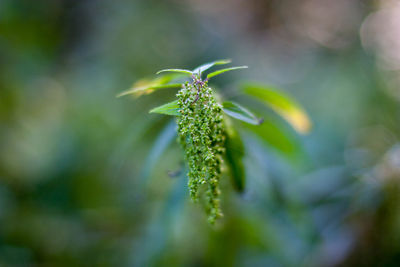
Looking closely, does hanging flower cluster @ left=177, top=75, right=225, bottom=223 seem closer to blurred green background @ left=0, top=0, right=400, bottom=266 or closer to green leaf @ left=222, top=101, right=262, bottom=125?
green leaf @ left=222, top=101, right=262, bottom=125

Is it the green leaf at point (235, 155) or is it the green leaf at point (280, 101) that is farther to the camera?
the green leaf at point (280, 101)

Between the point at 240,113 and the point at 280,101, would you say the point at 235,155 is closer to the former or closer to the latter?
the point at 240,113

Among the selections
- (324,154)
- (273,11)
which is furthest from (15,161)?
(273,11)

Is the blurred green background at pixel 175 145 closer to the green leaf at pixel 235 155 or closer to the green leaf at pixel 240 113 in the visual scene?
the green leaf at pixel 235 155

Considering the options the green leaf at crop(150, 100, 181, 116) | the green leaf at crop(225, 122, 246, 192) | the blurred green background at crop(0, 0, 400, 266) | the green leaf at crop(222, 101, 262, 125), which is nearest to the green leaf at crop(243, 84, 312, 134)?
the blurred green background at crop(0, 0, 400, 266)

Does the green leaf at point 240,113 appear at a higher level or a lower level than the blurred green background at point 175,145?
lower

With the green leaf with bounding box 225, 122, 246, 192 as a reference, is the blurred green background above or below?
above

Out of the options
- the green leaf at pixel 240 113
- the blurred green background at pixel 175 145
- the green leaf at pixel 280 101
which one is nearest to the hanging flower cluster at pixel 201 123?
the green leaf at pixel 240 113
